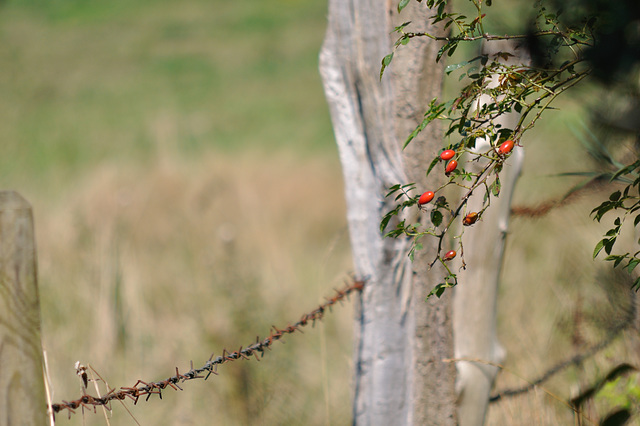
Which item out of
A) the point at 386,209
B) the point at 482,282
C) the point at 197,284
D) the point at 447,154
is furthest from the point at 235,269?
the point at 447,154

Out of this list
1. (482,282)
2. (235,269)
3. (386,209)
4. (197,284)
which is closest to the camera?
(386,209)

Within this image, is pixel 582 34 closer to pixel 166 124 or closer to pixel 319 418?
pixel 319 418

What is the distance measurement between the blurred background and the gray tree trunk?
19 centimetres

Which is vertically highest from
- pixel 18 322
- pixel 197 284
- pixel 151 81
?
pixel 151 81

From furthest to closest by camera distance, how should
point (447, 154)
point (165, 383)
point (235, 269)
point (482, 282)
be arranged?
point (235, 269) < point (482, 282) < point (165, 383) < point (447, 154)

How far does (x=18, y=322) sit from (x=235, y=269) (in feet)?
7.19

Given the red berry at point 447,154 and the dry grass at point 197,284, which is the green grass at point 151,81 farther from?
the red berry at point 447,154

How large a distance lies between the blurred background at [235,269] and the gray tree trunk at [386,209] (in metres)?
0.19

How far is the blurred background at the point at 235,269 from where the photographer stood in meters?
2.54

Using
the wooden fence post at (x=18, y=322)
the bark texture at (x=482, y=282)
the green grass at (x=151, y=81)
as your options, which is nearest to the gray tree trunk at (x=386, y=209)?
the bark texture at (x=482, y=282)

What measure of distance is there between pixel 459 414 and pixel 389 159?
2.80 ft

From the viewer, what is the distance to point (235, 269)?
3086mm

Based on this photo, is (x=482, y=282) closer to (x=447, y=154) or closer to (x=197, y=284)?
(x=447, y=154)

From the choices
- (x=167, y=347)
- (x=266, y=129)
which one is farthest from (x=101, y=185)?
(x=266, y=129)
